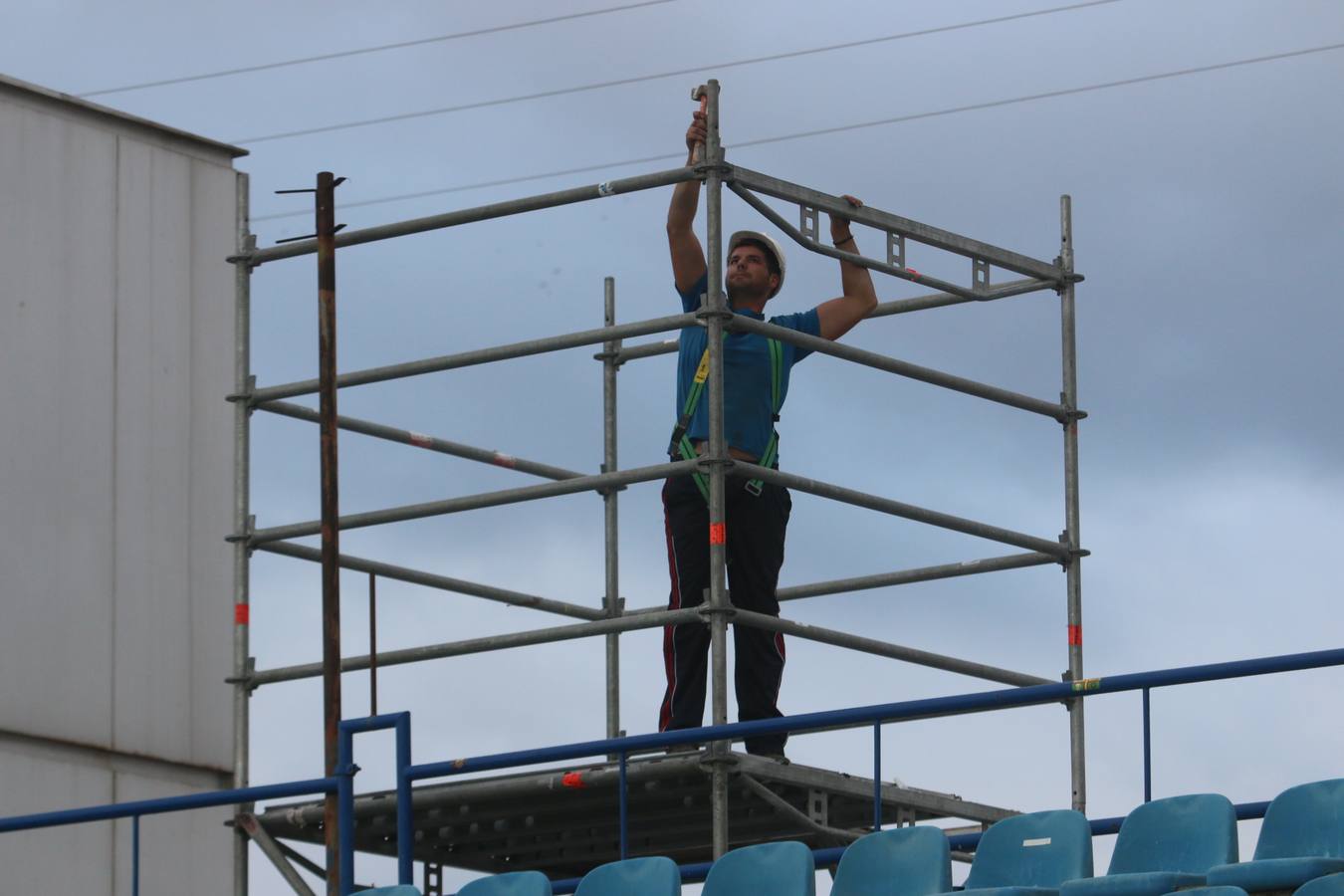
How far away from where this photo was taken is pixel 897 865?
10.3 m

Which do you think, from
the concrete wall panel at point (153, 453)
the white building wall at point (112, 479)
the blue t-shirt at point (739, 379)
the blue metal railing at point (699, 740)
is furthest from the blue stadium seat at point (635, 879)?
the concrete wall panel at point (153, 453)

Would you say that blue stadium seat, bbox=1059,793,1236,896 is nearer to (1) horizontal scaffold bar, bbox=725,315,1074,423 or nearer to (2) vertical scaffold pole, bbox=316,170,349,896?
(1) horizontal scaffold bar, bbox=725,315,1074,423

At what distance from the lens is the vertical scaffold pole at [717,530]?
11000mm

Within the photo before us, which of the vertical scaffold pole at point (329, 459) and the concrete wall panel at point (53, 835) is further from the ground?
the vertical scaffold pole at point (329, 459)

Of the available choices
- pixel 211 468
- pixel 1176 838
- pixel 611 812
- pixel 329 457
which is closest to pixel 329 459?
pixel 329 457

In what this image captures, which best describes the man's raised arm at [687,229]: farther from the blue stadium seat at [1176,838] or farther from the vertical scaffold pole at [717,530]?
the blue stadium seat at [1176,838]

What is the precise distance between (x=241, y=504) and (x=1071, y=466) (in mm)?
3619

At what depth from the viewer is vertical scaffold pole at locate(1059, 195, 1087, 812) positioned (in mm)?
12359

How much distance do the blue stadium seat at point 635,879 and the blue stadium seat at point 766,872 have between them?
6.3 inches

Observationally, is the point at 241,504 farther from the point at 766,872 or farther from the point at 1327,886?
the point at 1327,886

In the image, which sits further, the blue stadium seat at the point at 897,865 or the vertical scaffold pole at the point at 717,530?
the vertical scaffold pole at the point at 717,530

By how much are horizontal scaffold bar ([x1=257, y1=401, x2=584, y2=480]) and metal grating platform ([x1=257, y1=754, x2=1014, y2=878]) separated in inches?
63.7

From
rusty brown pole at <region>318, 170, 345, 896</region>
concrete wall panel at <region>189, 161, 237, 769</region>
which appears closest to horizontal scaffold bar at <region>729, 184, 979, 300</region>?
rusty brown pole at <region>318, 170, 345, 896</region>

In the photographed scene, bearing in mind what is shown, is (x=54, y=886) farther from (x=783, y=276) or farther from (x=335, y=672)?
(x=783, y=276)
